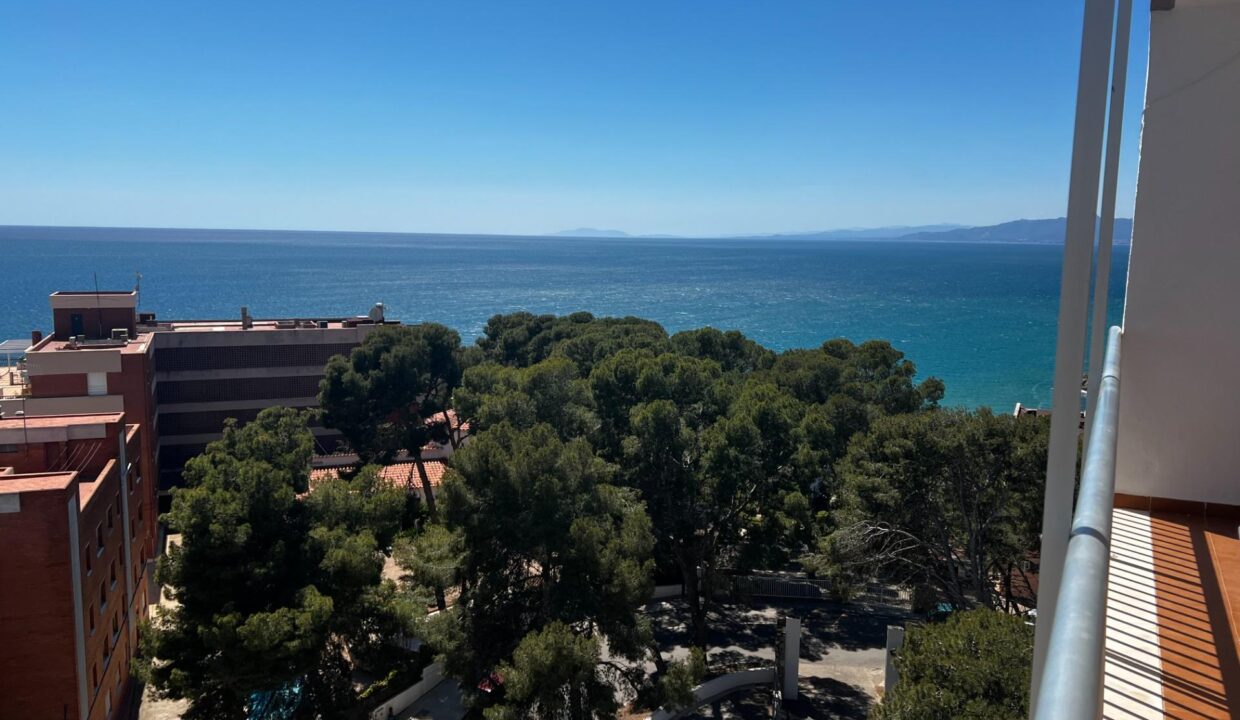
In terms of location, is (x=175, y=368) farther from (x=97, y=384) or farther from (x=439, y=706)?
(x=439, y=706)

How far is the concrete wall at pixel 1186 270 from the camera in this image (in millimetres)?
4570

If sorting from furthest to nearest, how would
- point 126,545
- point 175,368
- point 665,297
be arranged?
point 665,297
point 175,368
point 126,545

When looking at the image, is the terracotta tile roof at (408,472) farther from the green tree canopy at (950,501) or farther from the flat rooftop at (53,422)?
the green tree canopy at (950,501)

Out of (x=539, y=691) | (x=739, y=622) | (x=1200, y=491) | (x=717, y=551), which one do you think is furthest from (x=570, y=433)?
(x=1200, y=491)

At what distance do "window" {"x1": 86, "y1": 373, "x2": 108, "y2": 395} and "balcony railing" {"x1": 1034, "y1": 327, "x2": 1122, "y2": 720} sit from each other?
25.4 metres

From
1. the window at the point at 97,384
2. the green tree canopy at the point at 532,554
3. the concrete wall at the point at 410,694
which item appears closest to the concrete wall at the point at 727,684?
the green tree canopy at the point at 532,554

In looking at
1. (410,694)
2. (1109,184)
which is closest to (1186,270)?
(1109,184)

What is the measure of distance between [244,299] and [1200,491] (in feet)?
364

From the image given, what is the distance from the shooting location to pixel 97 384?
22453 mm

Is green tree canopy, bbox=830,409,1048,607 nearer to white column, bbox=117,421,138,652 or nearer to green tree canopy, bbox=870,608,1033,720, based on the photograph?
green tree canopy, bbox=870,608,1033,720

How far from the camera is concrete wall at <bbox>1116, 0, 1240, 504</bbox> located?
4570 millimetres

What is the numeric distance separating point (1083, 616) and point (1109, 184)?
190cm

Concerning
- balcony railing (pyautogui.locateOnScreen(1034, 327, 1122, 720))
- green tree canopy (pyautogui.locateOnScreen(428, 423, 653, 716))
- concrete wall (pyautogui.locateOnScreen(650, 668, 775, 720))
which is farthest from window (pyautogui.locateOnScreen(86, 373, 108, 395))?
balcony railing (pyautogui.locateOnScreen(1034, 327, 1122, 720))

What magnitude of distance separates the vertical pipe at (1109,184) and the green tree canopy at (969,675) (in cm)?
572
